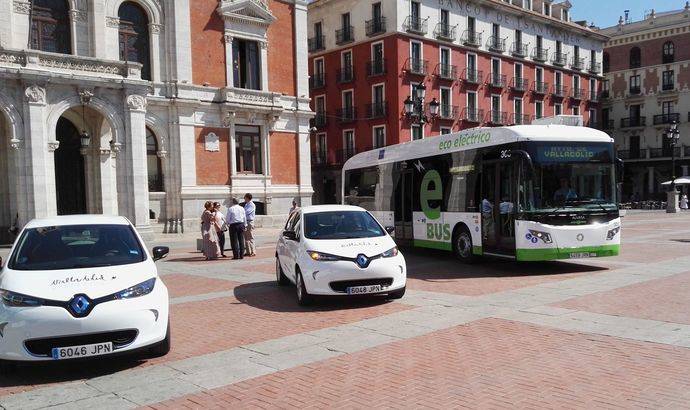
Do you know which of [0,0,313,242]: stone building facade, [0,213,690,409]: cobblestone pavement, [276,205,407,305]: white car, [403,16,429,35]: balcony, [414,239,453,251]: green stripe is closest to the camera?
[0,213,690,409]: cobblestone pavement

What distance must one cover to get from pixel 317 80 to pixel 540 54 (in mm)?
21300

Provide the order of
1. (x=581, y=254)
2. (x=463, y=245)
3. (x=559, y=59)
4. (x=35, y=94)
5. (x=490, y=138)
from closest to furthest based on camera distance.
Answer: (x=581, y=254), (x=490, y=138), (x=463, y=245), (x=35, y=94), (x=559, y=59)

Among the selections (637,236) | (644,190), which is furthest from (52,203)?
(644,190)

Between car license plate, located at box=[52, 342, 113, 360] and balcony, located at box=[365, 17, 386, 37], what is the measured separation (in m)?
40.3

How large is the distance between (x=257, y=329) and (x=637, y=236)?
56.3 ft

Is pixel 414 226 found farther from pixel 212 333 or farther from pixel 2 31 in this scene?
pixel 2 31

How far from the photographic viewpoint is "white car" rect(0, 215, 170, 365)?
5.67 metres

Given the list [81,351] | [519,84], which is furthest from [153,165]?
[519,84]

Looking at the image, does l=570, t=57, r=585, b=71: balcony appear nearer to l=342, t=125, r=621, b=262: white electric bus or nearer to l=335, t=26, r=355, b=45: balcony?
l=335, t=26, r=355, b=45: balcony

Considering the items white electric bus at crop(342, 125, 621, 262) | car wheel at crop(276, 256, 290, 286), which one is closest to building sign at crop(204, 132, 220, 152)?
white electric bus at crop(342, 125, 621, 262)

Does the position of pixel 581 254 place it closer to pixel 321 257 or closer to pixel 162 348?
pixel 321 257

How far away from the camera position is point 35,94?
2153cm

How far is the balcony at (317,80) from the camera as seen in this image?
48.1m

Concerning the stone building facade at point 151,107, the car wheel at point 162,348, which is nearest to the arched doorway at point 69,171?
the stone building facade at point 151,107
